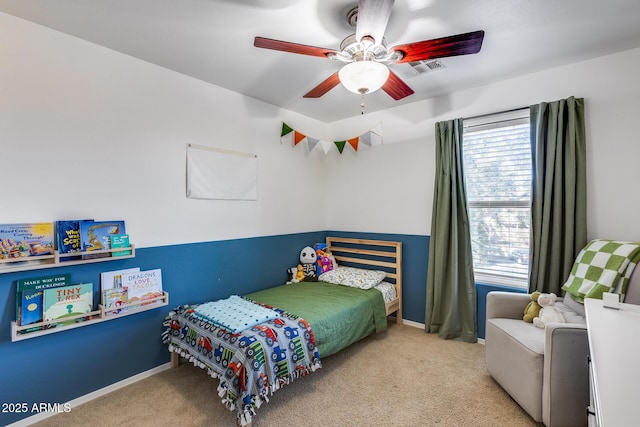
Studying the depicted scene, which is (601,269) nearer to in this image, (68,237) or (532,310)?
(532,310)

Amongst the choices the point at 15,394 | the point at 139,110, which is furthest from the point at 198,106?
the point at 15,394

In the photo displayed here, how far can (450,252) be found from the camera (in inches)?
119

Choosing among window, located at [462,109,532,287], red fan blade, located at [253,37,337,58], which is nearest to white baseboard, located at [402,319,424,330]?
window, located at [462,109,532,287]

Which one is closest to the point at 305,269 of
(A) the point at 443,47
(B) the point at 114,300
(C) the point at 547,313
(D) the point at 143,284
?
(D) the point at 143,284

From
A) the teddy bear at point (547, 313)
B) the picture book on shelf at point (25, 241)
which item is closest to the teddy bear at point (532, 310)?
the teddy bear at point (547, 313)

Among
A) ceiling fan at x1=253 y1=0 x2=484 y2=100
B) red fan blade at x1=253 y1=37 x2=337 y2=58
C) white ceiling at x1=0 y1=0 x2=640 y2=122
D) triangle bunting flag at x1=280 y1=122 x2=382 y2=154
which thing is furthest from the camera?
triangle bunting flag at x1=280 y1=122 x2=382 y2=154

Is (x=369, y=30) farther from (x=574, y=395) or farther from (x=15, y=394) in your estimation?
(x=15, y=394)

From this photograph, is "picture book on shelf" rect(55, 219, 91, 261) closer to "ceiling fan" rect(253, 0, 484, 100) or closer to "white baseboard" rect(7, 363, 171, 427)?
"white baseboard" rect(7, 363, 171, 427)

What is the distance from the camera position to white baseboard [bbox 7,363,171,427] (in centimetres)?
186

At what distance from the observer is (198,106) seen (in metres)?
2.72

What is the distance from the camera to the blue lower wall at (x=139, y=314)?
1.86m

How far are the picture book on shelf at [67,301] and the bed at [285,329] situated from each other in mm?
613

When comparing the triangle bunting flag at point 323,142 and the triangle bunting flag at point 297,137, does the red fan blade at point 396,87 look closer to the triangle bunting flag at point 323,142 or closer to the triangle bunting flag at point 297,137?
the triangle bunting flag at point 323,142

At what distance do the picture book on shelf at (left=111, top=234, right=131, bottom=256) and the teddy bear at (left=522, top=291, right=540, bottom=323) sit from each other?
2989 mm
